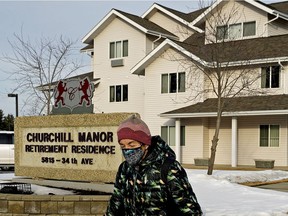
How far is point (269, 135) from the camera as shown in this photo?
24750 mm

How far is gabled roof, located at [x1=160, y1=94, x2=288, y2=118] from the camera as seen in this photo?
23000 mm

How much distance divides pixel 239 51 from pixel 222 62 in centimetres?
Answer: 207

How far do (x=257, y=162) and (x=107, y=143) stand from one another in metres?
15.3

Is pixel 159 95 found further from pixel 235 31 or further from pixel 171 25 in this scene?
pixel 171 25

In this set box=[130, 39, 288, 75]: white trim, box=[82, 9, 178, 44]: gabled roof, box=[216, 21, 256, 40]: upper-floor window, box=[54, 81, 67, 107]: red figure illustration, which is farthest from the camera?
box=[82, 9, 178, 44]: gabled roof

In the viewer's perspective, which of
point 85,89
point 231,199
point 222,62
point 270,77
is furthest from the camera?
point 270,77

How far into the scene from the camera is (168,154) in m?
2.98

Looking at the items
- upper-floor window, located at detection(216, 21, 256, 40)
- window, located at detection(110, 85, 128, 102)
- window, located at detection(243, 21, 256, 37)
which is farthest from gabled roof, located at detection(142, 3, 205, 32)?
window, located at detection(110, 85, 128, 102)

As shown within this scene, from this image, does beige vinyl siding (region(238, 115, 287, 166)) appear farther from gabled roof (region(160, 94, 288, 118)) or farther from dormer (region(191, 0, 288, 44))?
dormer (region(191, 0, 288, 44))

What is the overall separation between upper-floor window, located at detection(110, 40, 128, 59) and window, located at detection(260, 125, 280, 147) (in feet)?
34.7

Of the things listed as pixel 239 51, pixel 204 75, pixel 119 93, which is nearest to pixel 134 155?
pixel 239 51

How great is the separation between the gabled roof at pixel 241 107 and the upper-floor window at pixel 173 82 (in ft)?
4.99

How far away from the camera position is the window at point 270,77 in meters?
24.7

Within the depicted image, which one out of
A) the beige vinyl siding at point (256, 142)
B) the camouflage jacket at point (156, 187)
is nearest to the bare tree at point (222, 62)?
the beige vinyl siding at point (256, 142)
